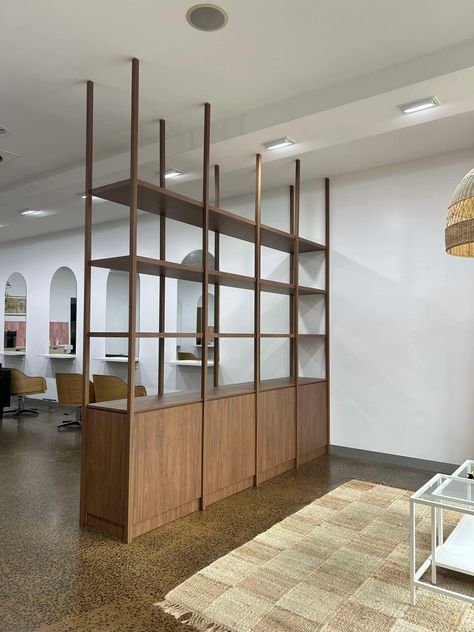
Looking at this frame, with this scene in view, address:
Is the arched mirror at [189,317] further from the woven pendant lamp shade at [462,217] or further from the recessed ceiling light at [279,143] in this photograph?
the woven pendant lamp shade at [462,217]

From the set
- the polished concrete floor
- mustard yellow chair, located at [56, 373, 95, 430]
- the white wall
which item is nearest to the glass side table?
the polished concrete floor

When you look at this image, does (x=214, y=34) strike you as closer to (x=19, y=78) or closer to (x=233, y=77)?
(x=233, y=77)

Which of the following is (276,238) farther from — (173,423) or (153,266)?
(173,423)

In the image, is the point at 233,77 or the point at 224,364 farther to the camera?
the point at 224,364

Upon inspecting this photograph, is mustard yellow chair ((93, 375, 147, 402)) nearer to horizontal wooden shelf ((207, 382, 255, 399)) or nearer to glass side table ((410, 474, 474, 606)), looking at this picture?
horizontal wooden shelf ((207, 382, 255, 399))

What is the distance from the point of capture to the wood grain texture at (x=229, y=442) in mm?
3758

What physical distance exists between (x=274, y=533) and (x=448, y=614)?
1.20m

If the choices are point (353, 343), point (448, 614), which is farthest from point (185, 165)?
point (448, 614)

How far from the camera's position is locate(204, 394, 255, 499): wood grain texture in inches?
148

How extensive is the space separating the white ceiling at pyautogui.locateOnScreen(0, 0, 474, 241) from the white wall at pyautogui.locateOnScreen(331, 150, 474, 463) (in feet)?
1.40

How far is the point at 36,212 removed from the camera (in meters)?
6.76

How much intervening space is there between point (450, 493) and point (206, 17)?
9.75ft

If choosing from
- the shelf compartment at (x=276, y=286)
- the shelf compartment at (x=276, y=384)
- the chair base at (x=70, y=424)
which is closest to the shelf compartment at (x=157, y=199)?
the shelf compartment at (x=276, y=286)

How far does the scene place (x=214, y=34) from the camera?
2.93m
